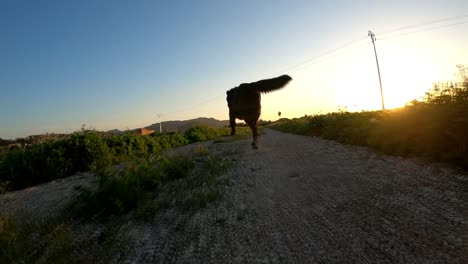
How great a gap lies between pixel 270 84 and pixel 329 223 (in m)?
6.84

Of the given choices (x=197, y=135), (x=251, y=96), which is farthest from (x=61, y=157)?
(x=197, y=135)

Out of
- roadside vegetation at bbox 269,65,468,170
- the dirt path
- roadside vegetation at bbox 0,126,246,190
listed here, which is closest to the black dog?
roadside vegetation at bbox 269,65,468,170

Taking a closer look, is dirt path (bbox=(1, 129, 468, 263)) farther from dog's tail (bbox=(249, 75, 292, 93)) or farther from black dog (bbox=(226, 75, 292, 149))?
black dog (bbox=(226, 75, 292, 149))

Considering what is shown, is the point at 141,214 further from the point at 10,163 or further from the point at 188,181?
the point at 10,163

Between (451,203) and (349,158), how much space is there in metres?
3.03

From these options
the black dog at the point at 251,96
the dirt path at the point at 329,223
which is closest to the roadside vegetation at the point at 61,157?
the black dog at the point at 251,96

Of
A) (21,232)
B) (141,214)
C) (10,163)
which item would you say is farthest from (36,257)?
(10,163)

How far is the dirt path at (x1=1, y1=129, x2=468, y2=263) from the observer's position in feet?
9.93

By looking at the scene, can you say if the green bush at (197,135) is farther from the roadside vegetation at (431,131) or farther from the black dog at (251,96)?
the roadside vegetation at (431,131)

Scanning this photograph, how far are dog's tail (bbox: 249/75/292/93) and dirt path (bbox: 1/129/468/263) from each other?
4652 mm

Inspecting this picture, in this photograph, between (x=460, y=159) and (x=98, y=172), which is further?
(x=98, y=172)

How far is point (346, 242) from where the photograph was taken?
10.5ft

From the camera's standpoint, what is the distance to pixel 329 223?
3.71m

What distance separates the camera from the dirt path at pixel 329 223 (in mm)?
3025
